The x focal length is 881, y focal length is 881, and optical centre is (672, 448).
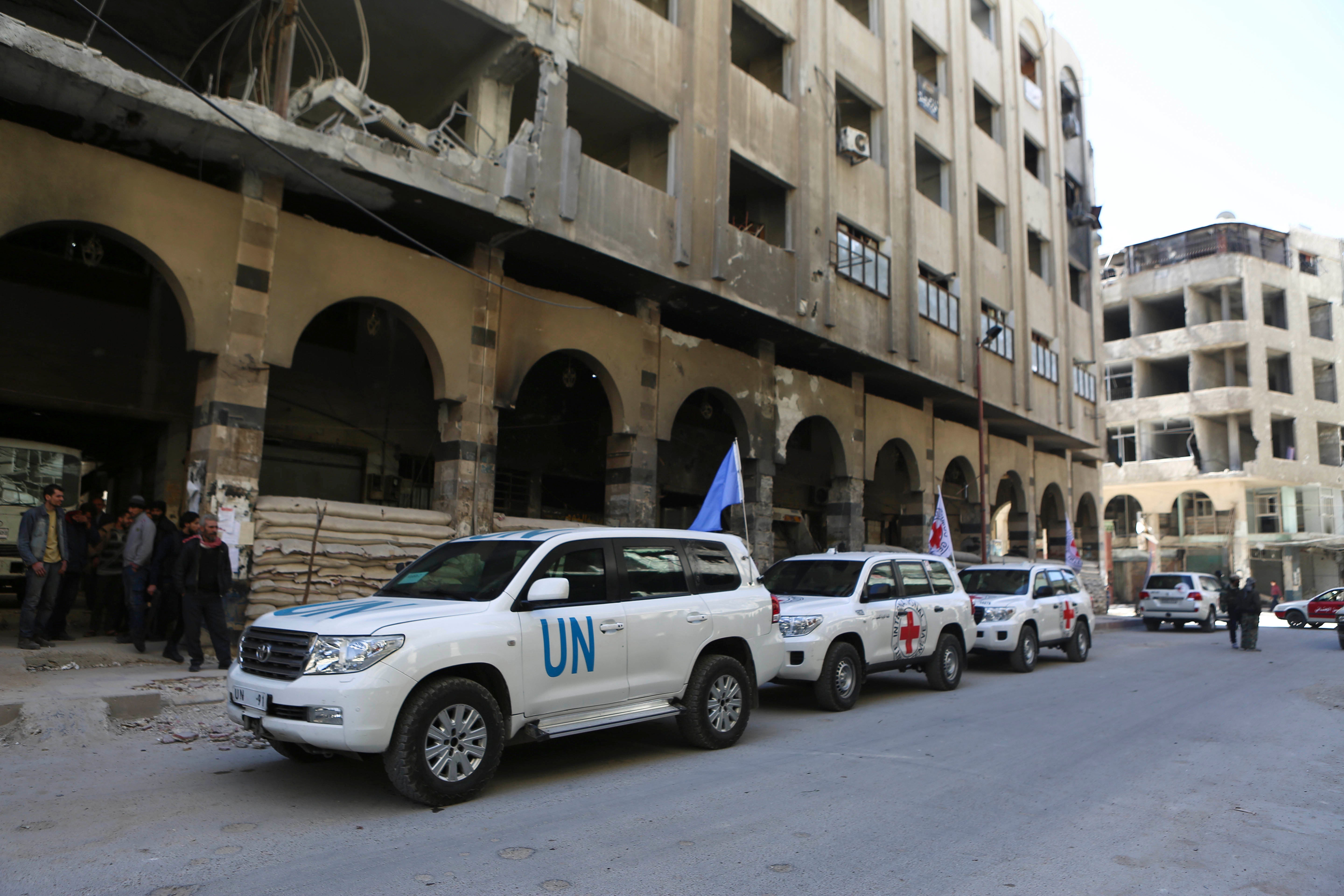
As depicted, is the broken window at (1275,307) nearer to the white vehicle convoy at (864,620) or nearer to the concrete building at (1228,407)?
the concrete building at (1228,407)

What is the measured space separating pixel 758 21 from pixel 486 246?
29.5 ft

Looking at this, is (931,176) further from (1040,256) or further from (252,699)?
(252,699)

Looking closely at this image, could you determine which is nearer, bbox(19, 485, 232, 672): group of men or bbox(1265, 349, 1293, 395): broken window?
bbox(19, 485, 232, 672): group of men

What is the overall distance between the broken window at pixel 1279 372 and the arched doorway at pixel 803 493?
34.2 meters

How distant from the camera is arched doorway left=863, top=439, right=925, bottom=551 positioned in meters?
23.8

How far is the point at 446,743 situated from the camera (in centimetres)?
559

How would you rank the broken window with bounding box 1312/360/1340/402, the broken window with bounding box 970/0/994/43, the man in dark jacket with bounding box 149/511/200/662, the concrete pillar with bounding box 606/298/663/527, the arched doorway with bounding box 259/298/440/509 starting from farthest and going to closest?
the broken window with bounding box 1312/360/1340/402 < the broken window with bounding box 970/0/994/43 < the concrete pillar with bounding box 606/298/663/527 < the arched doorway with bounding box 259/298/440/509 < the man in dark jacket with bounding box 149/511/200/662

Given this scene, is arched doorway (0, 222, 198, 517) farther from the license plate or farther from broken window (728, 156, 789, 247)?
broken window (728, 156, 789, 247)

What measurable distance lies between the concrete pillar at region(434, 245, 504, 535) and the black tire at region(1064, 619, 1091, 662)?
423 inches

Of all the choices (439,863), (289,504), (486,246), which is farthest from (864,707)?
(486,246)

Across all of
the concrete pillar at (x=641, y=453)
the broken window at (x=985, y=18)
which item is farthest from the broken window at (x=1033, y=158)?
the concrete pillar at (x=641, y=453)

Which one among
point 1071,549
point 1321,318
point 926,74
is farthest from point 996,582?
point 1321,318

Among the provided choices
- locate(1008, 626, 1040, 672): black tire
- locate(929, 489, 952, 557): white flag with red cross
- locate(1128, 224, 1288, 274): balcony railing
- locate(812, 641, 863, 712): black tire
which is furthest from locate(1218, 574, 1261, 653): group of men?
locate(1128, 224, 1288, 274): balcony railing

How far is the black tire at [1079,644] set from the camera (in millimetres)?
16281
